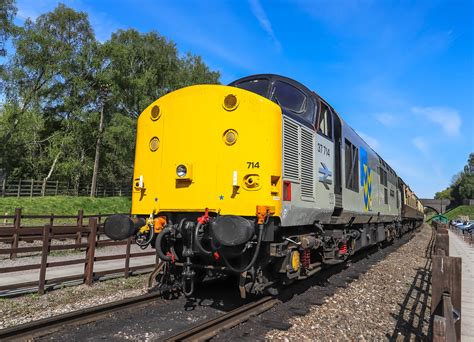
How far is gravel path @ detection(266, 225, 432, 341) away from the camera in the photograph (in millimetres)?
5059

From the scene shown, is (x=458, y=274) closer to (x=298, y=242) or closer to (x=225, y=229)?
(x=298, y=242)

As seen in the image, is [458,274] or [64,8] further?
[64,8]

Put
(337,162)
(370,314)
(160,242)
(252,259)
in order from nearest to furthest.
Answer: (252,259) < (160,242) < (370,314) < (337,162)

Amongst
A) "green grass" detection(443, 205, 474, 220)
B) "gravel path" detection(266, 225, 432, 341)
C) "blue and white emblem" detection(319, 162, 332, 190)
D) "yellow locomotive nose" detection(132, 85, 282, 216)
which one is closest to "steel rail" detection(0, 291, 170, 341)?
"yellow locomotive nose" detection(132, 85, 282, 216)

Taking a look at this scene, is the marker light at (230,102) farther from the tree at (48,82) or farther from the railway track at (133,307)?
the tree at (48,82)

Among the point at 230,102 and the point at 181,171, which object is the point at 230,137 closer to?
the point at 230,102

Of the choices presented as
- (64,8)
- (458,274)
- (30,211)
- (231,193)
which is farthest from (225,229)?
(64,8)

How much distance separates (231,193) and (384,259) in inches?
355

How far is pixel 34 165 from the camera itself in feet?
102

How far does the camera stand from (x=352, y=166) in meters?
9.23

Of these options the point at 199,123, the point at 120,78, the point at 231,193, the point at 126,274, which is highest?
the point at 120,78

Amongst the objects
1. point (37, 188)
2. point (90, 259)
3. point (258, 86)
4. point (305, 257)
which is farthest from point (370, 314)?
point (37, 188)

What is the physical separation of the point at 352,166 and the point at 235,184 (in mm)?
4714

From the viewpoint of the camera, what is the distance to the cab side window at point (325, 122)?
284 inches
